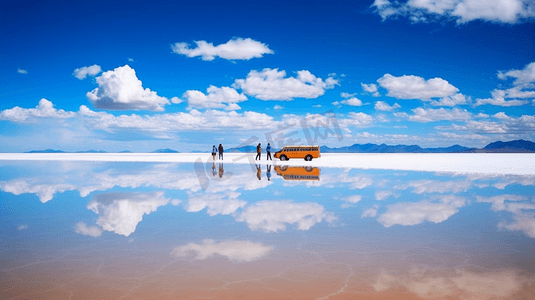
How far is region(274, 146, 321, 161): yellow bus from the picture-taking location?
41688 mm

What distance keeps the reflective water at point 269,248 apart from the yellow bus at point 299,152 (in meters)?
28.9

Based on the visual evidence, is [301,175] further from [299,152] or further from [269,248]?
[299,152]

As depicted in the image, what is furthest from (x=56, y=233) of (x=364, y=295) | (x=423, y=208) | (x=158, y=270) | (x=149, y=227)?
(x=423, y=208)

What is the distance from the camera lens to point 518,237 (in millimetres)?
7680

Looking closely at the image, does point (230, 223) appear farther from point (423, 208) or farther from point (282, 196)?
point (423, 208)

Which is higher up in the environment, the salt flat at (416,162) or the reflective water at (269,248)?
the salt flat at (416,162)

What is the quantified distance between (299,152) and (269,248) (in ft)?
117

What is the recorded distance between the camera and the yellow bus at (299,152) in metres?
41.7

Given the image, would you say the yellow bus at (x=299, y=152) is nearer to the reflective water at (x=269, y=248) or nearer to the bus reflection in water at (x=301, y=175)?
the bus reflection in water at (x=301, y=175)

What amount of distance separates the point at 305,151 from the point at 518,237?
34.3 meters

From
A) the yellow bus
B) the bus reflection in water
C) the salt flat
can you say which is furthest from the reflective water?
the yellow bus

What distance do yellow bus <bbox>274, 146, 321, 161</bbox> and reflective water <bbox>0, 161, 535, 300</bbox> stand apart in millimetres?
28861

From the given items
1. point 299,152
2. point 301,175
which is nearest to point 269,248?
point 301,175

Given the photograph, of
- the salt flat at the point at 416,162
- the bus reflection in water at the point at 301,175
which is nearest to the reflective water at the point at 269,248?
the bus reflection in water at the point at 301,175
